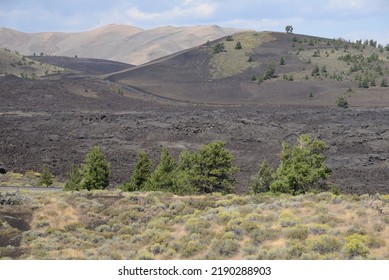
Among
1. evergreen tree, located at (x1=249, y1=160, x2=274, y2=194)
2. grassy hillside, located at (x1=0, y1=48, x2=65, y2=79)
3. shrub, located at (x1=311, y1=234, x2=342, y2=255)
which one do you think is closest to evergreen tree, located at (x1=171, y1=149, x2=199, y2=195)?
evergreen tree, located at (x1=249, y1=160, x2=274, y2=194)

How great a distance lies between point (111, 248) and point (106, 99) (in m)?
84.3

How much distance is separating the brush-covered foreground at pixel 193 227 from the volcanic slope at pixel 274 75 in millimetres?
77914

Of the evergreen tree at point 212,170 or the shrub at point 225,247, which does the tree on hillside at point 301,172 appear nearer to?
the evergreen tree at point 212,170

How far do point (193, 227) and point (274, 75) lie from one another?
104 metres

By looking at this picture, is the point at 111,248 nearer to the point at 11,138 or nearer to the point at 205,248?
the point at 205,248

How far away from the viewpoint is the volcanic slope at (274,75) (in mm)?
105312

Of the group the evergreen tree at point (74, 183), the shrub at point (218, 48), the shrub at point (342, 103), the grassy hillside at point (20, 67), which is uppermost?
the shrub at point (218, 48)

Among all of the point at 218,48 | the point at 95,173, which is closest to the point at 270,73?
the point at 218,48

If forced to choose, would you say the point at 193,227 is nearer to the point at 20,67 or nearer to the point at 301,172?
the point at 301,172

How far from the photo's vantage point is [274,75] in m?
121

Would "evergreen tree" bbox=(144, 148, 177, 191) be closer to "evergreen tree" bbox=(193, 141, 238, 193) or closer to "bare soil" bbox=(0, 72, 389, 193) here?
"evergreen tree" bbox=(193, 141, 238, 193)

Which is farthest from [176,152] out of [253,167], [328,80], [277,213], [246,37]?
→ [246,37]

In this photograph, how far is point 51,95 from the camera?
100 m

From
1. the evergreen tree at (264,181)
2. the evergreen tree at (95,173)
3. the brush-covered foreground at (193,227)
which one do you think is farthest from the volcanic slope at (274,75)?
the brush-covered foreground at (193,227)
